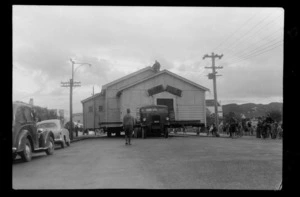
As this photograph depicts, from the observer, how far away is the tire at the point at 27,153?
16.9 ft

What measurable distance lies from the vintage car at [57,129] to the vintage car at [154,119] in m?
12.0

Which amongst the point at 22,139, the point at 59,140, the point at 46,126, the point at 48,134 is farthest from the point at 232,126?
the point at 22,139

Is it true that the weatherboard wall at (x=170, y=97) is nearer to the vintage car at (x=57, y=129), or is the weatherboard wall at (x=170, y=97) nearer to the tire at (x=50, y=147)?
the vintage car at (x=57, y=129)

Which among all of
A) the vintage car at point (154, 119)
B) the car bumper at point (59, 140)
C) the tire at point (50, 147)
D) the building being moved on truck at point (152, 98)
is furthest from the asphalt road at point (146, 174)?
the vintage car at point (154, 119)

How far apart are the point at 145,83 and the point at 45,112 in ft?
52.0

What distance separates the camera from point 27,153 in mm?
5441

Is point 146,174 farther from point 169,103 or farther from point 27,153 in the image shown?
point 169,103

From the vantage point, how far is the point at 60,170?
528cm

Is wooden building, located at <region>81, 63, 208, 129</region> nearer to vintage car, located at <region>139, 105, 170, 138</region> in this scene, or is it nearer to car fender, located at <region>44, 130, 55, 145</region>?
vintage car, located at <region>139, 105, 170, 138</region>

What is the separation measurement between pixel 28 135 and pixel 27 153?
12.0 inches

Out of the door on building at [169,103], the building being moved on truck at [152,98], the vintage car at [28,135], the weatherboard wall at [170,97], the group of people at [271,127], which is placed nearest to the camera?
the vintage car at [28,135]
